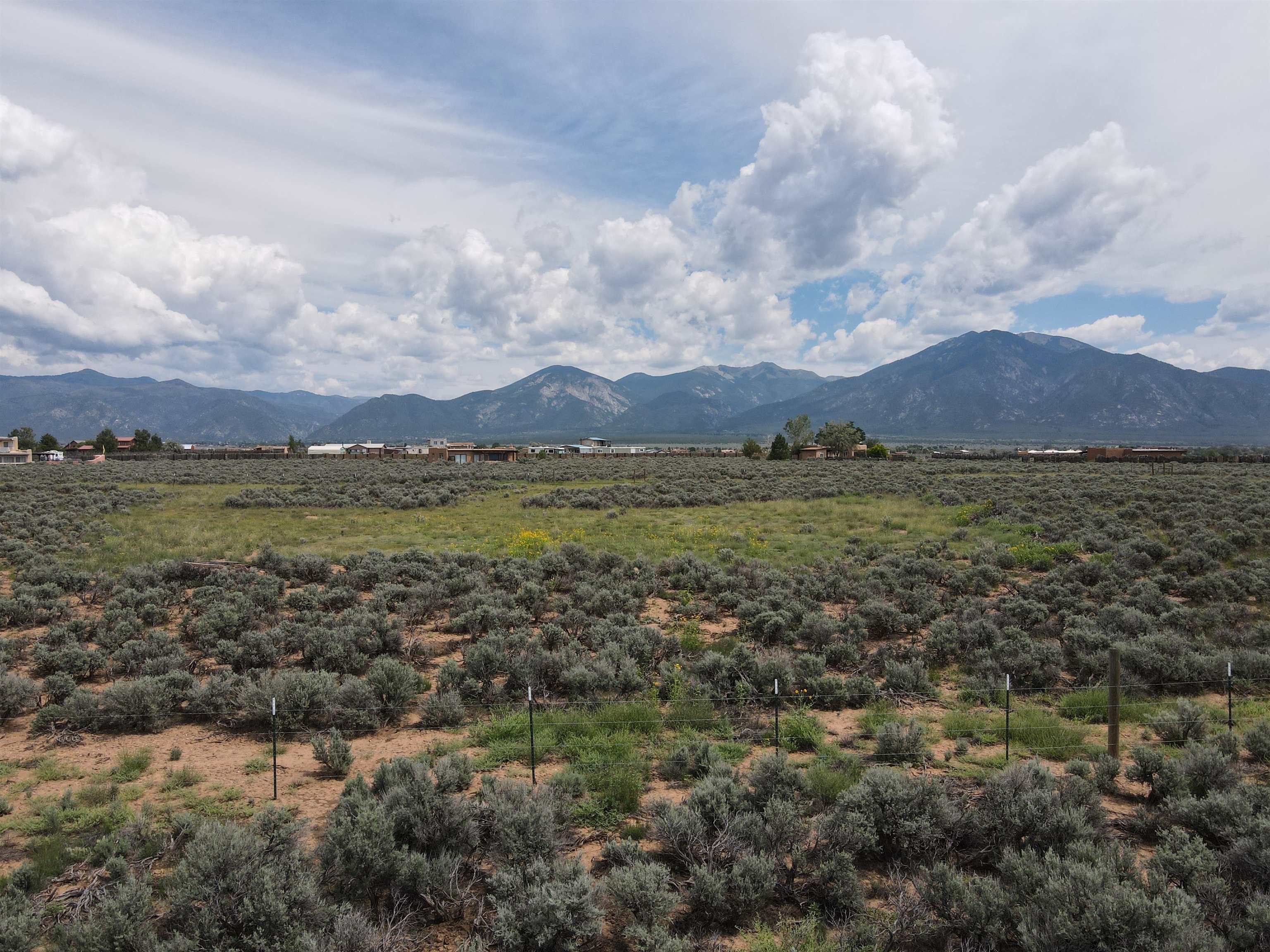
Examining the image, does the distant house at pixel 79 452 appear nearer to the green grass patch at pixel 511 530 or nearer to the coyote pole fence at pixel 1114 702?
the green grass patch at pixel 511 530

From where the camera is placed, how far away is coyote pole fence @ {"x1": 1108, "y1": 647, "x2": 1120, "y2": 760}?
718cm

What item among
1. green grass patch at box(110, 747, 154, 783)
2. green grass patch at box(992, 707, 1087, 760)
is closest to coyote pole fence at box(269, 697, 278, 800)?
green grass patch at box(110, 747, 154, 783)

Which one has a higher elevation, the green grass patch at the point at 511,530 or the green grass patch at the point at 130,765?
the green grass patch at the point at 511,530

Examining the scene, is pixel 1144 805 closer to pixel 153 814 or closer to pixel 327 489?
pixel 153 814

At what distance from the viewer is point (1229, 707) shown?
8.02 meters

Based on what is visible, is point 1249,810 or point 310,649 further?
point 310,649

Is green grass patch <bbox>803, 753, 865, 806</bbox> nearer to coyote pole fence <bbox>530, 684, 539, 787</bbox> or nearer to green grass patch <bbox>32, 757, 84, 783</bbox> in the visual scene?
coyote pole fence <bbox>530, 684, 539, 787</bbox>

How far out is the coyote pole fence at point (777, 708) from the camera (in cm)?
777

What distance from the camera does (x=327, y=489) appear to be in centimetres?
4056

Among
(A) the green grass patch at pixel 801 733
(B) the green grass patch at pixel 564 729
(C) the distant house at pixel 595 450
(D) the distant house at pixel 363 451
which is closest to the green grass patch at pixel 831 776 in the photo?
(A) the green grass patch at pixel 801 733

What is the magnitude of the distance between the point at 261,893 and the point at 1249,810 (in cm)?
879

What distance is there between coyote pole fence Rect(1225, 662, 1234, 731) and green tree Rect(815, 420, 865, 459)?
87.9m

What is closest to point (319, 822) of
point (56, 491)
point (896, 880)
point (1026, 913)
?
point (896, 880)

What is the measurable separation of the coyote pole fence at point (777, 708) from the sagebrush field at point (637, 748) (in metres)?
0.20
